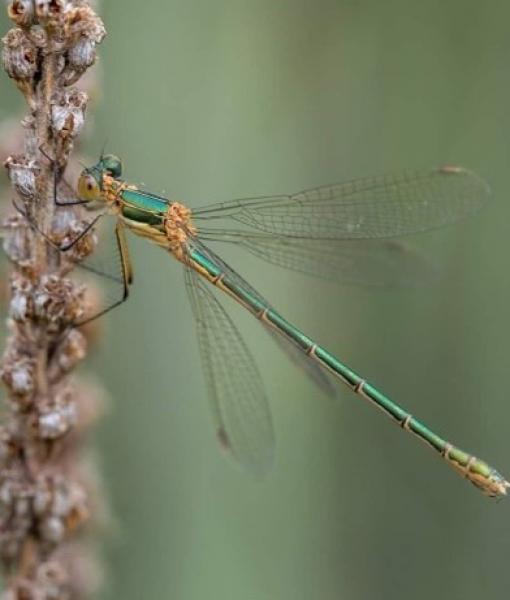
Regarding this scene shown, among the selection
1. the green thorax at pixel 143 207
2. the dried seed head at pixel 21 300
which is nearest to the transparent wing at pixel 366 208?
the green thorax at pixel 143 207

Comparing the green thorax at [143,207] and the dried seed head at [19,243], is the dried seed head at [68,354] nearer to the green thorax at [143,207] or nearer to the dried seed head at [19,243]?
the dried seed head at [19,243]

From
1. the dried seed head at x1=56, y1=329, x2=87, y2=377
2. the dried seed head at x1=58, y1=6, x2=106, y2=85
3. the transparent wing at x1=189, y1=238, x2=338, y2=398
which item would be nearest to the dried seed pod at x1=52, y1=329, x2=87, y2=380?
the dried seed head at x1=56, y1=329, x2=87, y2=377

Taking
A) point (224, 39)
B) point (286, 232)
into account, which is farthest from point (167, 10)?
point (286, 232)

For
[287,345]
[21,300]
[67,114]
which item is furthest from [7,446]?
[287,345]

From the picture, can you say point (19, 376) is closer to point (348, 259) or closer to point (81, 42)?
point (81, 42)

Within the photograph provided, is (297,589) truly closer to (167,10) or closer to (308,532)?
(308,532)

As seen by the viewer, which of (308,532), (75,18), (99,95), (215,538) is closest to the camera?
(75,18)

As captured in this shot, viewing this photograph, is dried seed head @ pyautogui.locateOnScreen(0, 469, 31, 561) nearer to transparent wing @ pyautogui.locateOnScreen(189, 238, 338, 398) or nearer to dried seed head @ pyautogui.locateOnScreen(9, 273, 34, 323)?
dried seed head @ pyautogui.locateOnScreen(9, 273, 34, 323)
